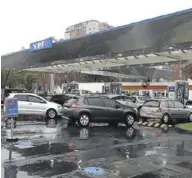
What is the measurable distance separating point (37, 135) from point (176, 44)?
10.0 metres

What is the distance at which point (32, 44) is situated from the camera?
97.8 feet

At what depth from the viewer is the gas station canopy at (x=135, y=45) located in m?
17.7

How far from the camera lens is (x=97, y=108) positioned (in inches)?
624

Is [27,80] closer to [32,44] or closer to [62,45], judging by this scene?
[32,44]

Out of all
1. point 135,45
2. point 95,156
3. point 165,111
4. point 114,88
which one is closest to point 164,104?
point 165,111

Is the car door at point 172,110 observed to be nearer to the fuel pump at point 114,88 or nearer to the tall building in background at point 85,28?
the fuel pump at point 114,88

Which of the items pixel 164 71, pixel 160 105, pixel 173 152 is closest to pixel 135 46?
pixel 160 105

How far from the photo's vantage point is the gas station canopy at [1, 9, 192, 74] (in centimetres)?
1769

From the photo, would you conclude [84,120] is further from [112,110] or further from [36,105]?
[36,105]

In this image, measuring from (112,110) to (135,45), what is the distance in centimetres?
612

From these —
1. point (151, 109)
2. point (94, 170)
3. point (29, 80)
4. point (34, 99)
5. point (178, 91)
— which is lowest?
point (94, 170)

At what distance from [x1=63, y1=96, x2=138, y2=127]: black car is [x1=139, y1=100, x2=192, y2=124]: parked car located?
2.09m

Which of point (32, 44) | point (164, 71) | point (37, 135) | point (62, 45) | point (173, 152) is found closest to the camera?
point (173, 152)

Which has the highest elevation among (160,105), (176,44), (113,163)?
(176,44)
